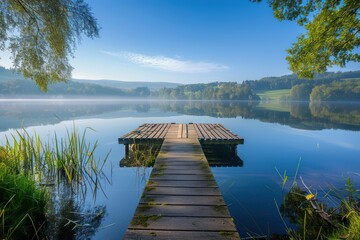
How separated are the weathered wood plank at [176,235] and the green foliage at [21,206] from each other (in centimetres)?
186

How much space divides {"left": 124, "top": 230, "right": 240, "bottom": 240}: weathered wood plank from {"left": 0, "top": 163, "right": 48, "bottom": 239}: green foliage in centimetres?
186

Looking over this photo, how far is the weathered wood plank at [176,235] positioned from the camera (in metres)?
2.71

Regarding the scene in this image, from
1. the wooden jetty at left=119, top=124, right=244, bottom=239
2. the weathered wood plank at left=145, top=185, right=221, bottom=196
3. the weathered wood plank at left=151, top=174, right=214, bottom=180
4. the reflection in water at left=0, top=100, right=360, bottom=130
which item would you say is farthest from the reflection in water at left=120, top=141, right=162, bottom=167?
the weathered wood plank at left=145, top=185, right=221, bottom=196

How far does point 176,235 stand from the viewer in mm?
2770

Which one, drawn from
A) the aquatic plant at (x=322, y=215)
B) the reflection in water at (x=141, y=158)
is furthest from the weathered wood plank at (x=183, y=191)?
the reflection in water at (x=141, y=158)

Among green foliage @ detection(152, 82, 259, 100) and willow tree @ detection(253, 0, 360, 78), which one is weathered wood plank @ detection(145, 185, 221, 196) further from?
green foliage @ detection(152, 82, 259, 100)

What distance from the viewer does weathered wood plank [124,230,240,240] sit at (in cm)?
271

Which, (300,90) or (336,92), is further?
(300,90)

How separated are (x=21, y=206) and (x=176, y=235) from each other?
10.1 ft

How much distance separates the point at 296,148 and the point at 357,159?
3104mm

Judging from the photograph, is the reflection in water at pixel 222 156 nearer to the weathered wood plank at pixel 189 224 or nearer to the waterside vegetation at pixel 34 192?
the waterside vegetation at pixel 34 192

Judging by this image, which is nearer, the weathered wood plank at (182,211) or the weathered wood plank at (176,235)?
the weathered wood plank at (176,235)

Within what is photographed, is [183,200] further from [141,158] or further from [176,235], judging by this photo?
[141,158]

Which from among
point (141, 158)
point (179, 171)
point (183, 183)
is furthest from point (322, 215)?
point (141, 158)
